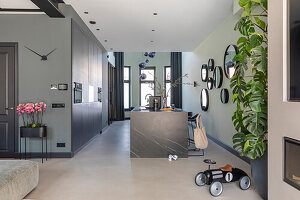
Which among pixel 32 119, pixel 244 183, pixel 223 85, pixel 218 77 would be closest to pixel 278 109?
pixel 244 183

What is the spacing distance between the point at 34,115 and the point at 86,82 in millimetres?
1600

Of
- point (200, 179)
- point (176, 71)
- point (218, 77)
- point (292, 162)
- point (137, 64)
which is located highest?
point (137, 64)

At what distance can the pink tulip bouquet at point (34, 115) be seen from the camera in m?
4.08

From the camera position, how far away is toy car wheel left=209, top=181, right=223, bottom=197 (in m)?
2.63

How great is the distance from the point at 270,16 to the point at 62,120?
413cm

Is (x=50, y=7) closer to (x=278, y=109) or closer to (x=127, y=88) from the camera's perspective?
(x=278, y=109)

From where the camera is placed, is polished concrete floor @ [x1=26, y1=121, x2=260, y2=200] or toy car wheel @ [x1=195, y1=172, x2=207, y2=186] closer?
polished concrete floor @ [x1=26, y1=121, x2=260, y2=200]

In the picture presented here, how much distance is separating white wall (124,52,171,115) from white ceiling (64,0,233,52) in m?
4.75

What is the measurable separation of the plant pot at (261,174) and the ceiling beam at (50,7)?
4.22m

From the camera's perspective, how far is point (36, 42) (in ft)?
14.7

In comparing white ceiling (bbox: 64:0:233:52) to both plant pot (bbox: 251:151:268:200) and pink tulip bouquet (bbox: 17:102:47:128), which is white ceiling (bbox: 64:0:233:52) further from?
plant pot (bbox: 251:151:268:200)

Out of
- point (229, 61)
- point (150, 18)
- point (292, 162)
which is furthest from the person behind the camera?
point (150, 18)

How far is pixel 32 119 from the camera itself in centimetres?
439

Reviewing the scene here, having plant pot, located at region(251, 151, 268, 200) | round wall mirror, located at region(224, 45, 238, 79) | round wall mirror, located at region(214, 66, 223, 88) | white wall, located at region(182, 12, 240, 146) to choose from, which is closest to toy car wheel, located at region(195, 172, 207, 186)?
plant pot, located at region(251, 151, 268, 200)
